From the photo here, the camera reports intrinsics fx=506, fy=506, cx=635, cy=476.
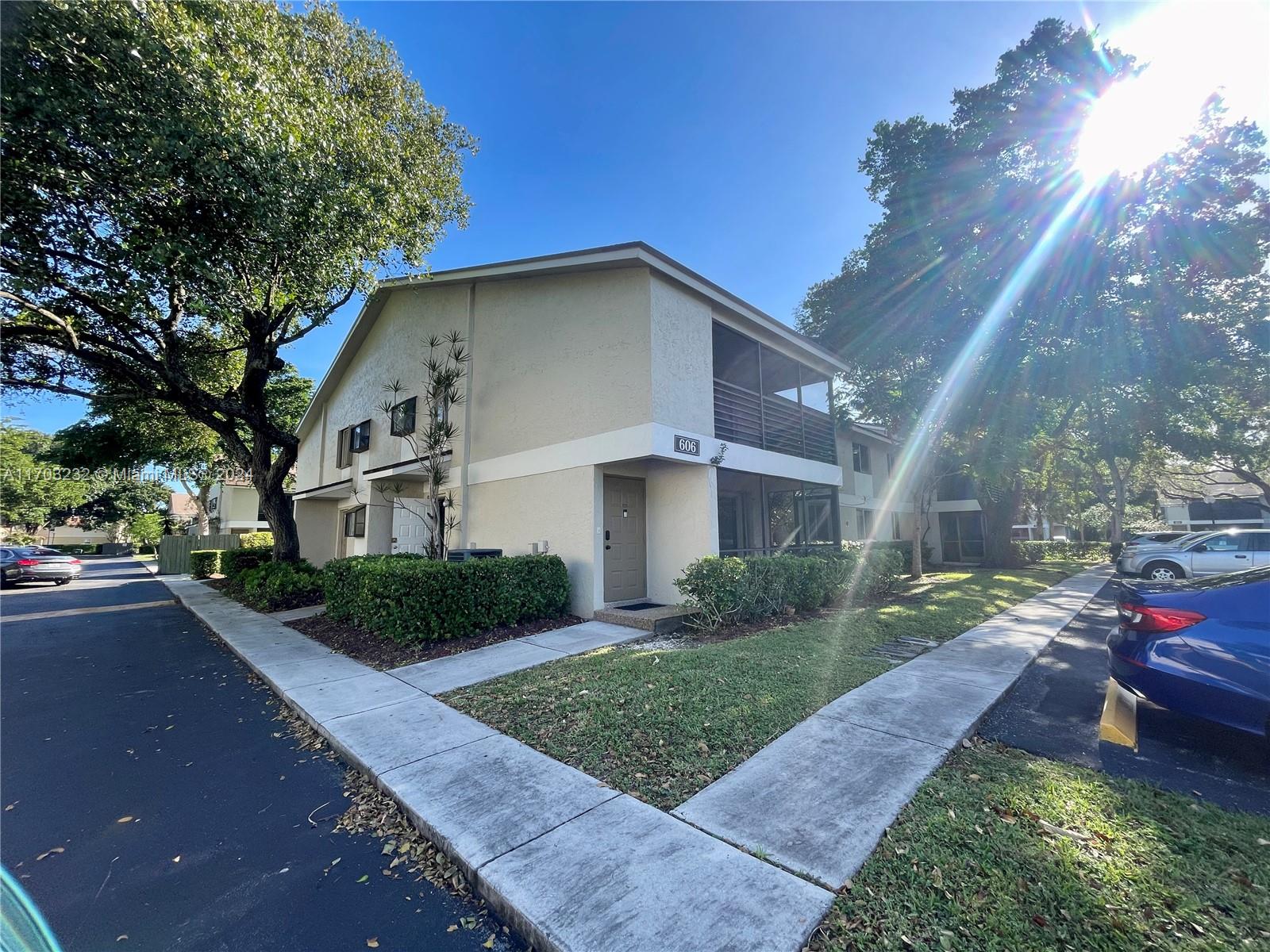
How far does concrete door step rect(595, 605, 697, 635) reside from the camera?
26.3 ft

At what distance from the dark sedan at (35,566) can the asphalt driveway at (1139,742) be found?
2912cm

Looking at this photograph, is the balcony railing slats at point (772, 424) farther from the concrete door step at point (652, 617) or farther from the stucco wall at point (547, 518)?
the concrete door step at point (652, 617)

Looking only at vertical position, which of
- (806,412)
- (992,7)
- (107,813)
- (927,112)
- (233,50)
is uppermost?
(927,112)

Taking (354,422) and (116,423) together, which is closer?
(354,422)

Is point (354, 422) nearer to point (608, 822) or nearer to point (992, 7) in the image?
point (608, 822)

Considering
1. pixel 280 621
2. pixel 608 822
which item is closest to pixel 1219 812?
pixel 608 822

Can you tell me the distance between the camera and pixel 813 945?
210 cm

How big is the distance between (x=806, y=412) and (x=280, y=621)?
13067 mm

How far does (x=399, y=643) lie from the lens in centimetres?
740

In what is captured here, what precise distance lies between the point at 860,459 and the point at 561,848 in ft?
71.0

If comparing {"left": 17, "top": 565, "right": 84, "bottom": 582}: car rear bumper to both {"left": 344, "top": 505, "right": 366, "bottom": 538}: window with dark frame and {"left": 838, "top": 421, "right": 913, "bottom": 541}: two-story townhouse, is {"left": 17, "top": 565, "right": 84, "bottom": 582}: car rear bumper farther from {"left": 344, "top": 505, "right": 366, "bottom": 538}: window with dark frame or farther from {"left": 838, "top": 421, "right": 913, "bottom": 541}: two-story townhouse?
{"left": 838, "top": 421, "right": 913, "bottom": 541}: two-story townhouse

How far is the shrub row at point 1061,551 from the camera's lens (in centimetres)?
2438

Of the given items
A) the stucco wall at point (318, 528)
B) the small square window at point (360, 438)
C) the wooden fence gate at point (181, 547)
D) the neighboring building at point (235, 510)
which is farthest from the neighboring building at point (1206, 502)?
the neighboring building at point (235, 510)

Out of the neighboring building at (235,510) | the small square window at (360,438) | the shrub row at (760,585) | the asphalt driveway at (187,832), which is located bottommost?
the asphalt driveway at (187,832)
